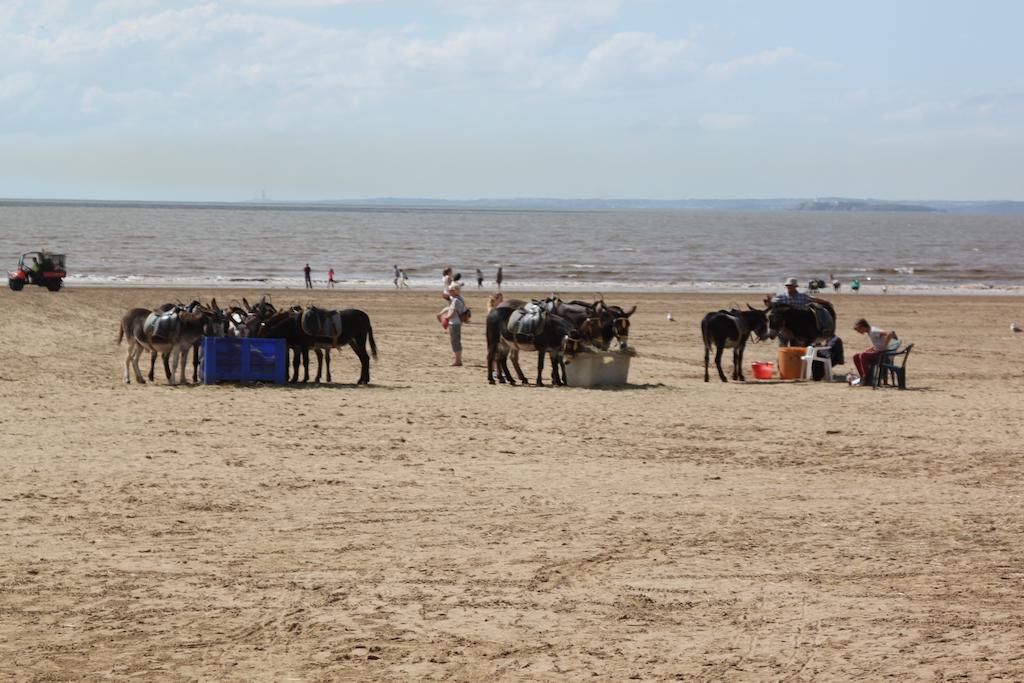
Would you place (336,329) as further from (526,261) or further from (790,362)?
(526,261)

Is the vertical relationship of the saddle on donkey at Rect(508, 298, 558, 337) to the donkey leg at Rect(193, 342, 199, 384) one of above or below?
above

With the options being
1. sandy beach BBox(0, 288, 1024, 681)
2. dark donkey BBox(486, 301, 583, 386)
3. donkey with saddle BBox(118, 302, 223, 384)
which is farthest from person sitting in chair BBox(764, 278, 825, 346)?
donkey with saddle BBox(118, 302, 223, 384)

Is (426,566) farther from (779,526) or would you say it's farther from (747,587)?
(779,526)

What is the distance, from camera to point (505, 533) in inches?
429

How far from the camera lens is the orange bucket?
72.4ft

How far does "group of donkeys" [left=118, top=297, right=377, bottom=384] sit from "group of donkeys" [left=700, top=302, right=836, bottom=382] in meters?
5.85

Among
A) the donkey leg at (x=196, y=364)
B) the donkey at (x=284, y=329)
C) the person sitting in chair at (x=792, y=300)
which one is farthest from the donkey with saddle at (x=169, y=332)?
the person sitting in chair at (x=792, y=300)

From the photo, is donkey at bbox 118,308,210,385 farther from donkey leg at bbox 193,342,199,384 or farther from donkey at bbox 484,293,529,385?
donkey at bbox 484,293,529,385

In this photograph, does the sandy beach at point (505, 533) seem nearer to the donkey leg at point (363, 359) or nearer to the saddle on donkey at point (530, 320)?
the donkey leg at point (363, 359)

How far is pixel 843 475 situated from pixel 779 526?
264 centimetres

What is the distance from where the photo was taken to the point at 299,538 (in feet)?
34.8

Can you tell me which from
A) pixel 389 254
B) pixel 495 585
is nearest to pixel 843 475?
pixel 495 585

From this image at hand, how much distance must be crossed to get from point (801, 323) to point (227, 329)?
9.71 meters

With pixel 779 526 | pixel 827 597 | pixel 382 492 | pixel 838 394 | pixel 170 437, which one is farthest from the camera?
pixel 838 394
